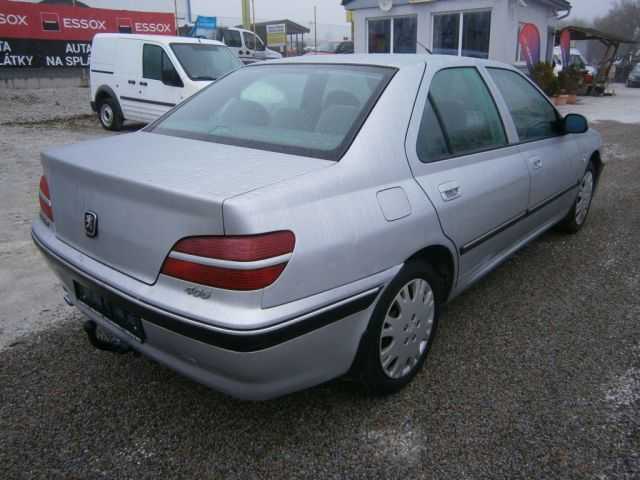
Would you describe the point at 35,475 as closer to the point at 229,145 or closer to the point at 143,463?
the point at 143,463

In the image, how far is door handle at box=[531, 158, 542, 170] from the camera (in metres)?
3.54

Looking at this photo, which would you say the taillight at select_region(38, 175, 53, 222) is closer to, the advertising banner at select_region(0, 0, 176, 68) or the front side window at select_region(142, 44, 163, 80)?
the front side window at select_region(142, 44, 163, 80)

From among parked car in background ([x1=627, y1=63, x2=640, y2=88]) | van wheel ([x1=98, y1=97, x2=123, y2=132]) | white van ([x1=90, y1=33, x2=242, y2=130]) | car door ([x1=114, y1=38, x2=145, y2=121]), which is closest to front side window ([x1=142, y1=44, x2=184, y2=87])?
white van ([x1=90, y1=33, x2=242, y2=130])

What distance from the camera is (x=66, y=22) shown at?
59.1 feet

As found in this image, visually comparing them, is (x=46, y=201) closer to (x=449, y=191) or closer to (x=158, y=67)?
(x=449, y=191)

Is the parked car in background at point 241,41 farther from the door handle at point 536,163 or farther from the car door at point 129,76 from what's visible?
→ the door handle at point 536,163

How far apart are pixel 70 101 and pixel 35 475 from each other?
15.8m

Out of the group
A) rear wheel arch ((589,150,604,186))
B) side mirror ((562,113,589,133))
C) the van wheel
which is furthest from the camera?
the van wheel

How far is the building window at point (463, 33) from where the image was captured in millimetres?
16172

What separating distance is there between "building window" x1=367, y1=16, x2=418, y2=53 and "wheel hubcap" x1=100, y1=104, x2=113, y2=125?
9.82m

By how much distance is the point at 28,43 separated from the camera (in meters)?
17.2

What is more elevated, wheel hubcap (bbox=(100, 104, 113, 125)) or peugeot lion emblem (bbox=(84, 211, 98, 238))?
peugeot lion emblem (bbox=(84, 211, 98, 238))

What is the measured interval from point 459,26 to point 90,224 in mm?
16559

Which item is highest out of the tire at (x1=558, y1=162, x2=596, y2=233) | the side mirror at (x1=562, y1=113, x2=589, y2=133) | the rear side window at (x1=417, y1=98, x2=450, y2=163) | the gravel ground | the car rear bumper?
the rear side window at (x1=417, y1=98, x2=450, y2=163)
